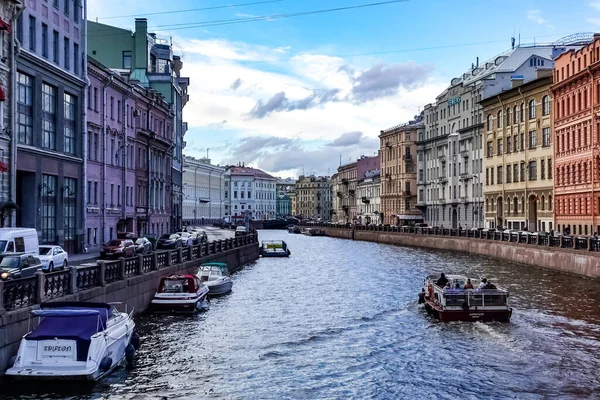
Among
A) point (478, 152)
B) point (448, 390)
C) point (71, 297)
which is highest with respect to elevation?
point (478, 152)

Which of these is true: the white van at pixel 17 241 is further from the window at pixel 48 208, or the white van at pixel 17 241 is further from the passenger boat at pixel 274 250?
the passenger boat at pixel 274 250

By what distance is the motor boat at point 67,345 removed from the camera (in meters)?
19.1

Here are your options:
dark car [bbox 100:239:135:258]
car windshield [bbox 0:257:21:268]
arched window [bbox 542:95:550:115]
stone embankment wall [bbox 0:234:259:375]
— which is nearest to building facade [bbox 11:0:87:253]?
dark car [bbox 100:239:135:258]

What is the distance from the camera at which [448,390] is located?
67.7 ft

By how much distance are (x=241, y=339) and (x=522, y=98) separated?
6302 cm

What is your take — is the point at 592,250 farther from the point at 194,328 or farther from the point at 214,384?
the point at 214,384

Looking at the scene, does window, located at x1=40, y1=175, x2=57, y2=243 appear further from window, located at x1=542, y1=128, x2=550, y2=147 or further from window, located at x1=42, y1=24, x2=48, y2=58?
window, located at x1=542, y1=128, x2=550, y2=147

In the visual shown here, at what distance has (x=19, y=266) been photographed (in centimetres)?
2697

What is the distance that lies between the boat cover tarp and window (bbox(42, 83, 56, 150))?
26.4m

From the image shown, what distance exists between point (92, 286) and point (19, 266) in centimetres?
270

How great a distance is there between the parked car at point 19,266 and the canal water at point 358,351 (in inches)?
176

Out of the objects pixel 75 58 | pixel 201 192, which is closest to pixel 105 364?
pixel 75 58

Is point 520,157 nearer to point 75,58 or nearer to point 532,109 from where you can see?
point 532,109

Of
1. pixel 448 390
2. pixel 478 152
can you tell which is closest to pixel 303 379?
pixel 448 390
